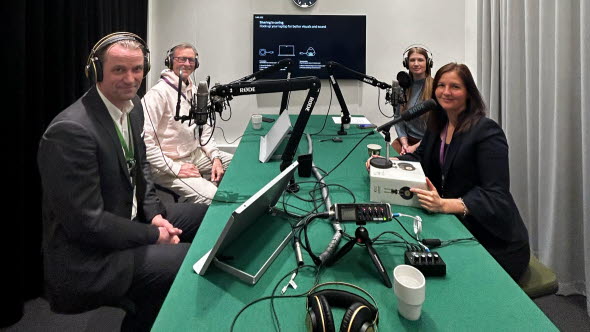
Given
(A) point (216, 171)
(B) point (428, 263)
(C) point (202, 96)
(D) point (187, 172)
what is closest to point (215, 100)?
(C) point (202, 96)

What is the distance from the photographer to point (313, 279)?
2.92ft

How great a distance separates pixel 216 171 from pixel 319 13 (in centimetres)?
240

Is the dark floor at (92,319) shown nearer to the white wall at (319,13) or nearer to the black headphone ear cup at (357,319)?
the black headphone ear cup at (357,319)

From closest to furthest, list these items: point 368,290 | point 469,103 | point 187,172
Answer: point 368,290, point 469,103, point 187,172

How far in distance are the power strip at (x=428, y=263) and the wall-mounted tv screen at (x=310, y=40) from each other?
3162 millimetres

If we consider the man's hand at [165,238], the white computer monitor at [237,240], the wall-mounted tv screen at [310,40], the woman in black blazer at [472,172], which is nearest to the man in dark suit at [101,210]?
the man's hand at [165,238]

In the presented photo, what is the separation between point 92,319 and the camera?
5.54 ft

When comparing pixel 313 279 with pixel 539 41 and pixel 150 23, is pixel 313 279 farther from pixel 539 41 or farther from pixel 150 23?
pixel 150 23

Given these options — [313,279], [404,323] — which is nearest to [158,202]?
[313,279]

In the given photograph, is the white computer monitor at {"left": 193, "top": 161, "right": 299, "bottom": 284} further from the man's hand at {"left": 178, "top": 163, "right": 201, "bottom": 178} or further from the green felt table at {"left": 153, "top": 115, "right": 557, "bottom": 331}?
the man's hand at {"left": 178, "top": 163, "right": 201, "bottom": 178}

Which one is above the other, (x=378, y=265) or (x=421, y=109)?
(x=421, y=109)

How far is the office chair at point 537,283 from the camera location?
4.01 feet

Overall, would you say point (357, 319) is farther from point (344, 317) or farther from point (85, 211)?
point (85, 211)

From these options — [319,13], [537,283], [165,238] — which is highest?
[319,13]
